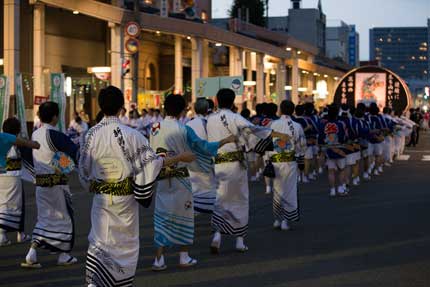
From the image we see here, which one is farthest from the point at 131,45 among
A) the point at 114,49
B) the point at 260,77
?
the point at 260,77

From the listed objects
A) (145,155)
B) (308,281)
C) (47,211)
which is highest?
(145,155)

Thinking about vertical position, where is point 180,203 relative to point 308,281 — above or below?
above

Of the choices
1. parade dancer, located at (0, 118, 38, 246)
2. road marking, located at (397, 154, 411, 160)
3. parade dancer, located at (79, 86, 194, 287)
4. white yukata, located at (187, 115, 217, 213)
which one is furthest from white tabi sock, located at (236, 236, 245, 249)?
road marking, located at (397, 154, 411, 160)

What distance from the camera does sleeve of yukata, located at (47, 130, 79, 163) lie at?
7977 millimetres

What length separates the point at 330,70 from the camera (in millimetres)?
67500

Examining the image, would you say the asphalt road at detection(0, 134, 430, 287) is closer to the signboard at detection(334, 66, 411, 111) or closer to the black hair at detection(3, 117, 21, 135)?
the black hair at detection(3, 117, 21, 135)

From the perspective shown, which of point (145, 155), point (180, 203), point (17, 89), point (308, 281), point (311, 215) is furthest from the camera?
point (17, 89)

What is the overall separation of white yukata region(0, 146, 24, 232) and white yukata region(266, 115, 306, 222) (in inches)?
141

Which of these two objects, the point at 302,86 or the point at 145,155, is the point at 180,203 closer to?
the point at 145,155

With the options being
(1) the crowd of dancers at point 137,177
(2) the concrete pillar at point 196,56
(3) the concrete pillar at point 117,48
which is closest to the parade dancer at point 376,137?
(1) the crowd of dancers at point 137,177

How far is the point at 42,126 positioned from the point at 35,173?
59 cm

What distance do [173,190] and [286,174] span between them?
122 inches

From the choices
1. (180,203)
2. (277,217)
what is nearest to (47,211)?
(180,203)

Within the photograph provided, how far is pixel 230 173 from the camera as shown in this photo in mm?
9188
